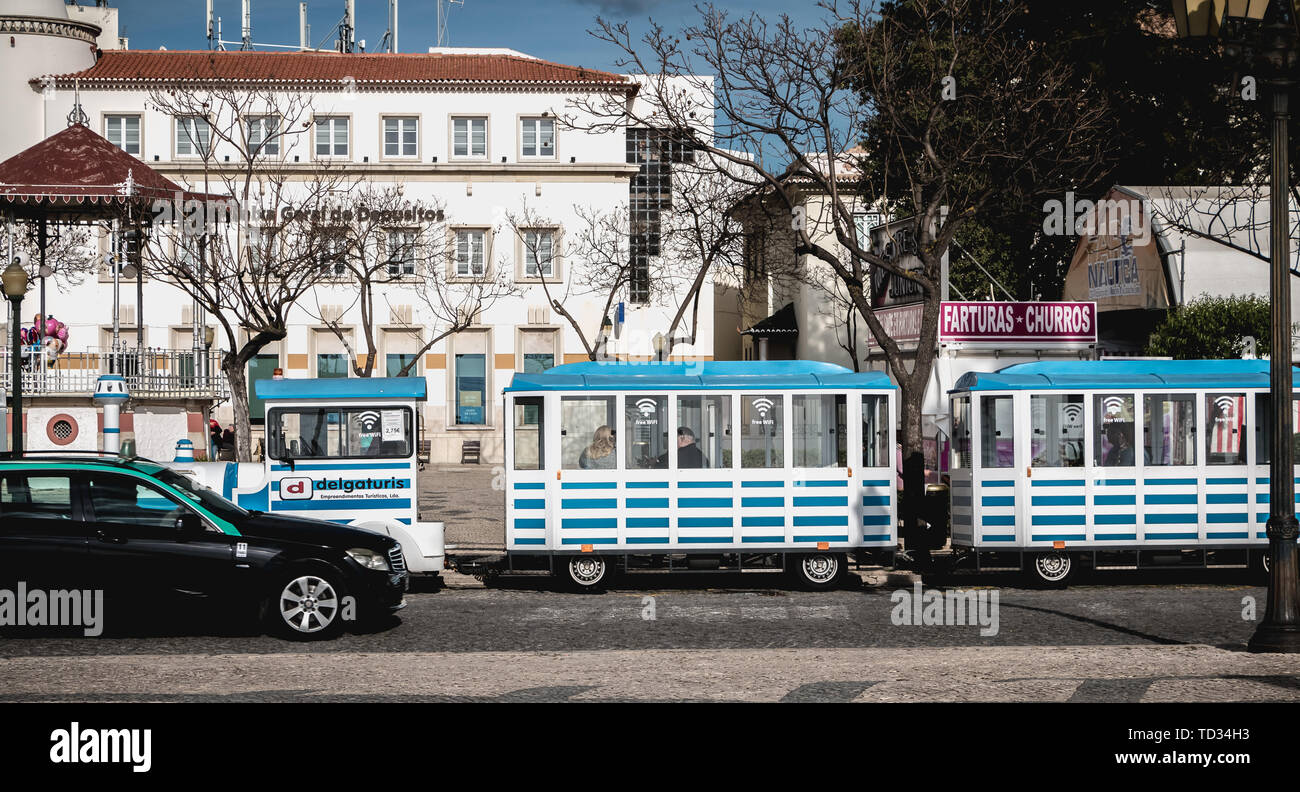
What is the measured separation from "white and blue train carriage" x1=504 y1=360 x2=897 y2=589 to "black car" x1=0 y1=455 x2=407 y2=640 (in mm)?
4464

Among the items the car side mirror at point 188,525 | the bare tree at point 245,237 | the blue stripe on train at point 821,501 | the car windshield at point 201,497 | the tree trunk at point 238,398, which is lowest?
the blue stripe on train at point 821,501

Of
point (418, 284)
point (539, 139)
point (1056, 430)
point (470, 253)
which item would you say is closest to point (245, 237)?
point (418, 284)

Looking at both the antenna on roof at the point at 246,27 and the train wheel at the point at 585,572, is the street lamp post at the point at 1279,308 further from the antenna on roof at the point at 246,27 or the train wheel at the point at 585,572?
the antenna on roof at the point at 246,27

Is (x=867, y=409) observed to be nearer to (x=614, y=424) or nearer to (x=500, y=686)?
(x=614, y=424)

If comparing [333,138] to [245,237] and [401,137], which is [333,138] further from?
[245,237]

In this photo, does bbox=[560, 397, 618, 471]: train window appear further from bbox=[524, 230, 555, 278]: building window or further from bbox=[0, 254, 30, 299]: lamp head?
bbox=[524, 230, 555, 278]: building window

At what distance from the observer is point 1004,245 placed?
4772 cm

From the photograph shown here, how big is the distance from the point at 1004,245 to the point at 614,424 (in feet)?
107

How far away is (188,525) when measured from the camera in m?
12.9

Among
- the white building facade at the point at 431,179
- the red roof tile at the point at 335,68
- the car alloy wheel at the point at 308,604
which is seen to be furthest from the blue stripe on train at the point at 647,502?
the red roof tile at the point at 335,68

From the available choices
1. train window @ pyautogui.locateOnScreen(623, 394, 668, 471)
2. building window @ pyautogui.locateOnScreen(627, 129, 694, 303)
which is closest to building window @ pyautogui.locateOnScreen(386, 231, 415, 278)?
building window @ pyautogui.locateOnScreen(627, 129, 694, 303)

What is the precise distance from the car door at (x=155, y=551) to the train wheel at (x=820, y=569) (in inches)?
297

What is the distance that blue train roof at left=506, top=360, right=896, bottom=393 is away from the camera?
1773cm

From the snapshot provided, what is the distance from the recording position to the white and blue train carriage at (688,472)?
17.6 meters
